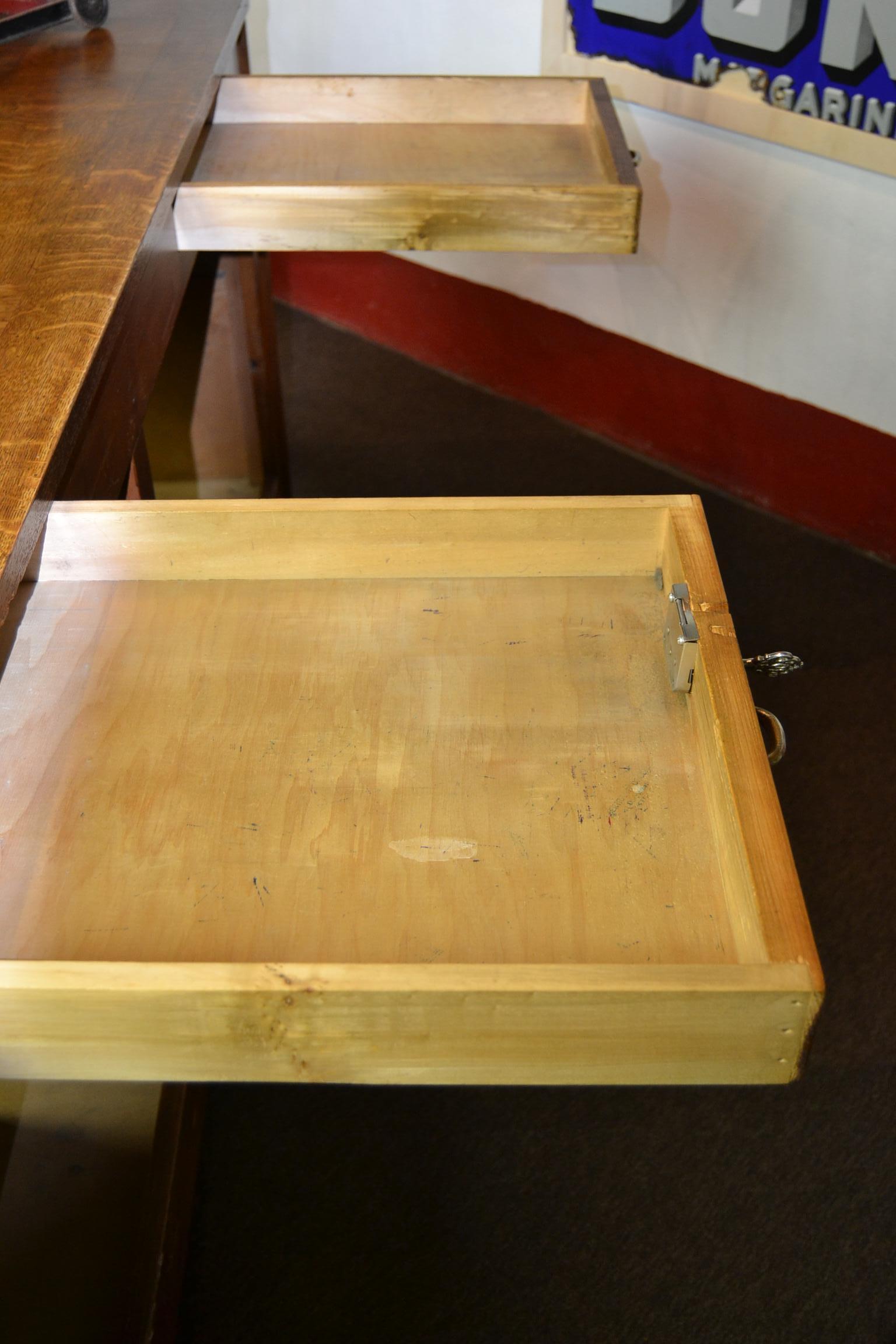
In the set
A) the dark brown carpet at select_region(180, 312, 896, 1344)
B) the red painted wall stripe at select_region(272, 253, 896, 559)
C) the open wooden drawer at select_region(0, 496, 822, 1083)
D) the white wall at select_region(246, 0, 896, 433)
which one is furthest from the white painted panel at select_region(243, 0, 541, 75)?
the dark brown carpet at select_region(180, 312, 896, 1344)

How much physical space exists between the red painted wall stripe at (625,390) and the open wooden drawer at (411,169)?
35.0 inches

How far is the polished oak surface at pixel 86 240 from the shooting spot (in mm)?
927

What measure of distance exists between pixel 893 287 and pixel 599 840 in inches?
66.6

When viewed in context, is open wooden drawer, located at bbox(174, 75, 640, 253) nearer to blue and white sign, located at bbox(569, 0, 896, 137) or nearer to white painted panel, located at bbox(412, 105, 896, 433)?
blue and white sign, located at bbox(569, 0, 896, 137)

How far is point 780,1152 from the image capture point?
143 cm

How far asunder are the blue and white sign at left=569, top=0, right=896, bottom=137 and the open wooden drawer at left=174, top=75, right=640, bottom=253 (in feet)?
1.61

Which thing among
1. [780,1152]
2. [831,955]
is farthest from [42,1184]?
[831,955]

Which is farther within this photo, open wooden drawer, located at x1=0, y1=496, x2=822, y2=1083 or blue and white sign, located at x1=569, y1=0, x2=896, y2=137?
blue and white sign, located at x1=569, y1=0, x2=896, y2=137

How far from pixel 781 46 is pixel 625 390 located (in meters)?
Answer: 0.83

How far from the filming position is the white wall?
7.04 feet

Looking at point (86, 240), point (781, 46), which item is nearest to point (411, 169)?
point (86, 240)

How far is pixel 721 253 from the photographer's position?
2.37m

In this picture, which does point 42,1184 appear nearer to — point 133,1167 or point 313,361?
point 133,1167

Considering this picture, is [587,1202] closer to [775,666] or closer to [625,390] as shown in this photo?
[775,666]
